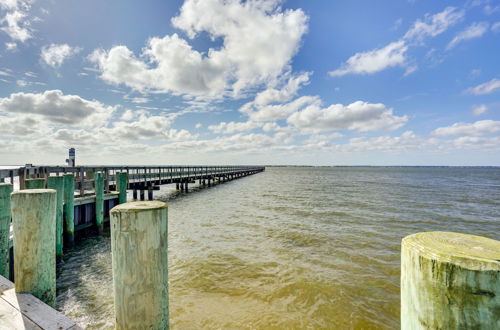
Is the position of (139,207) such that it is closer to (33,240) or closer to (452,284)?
(33,240)

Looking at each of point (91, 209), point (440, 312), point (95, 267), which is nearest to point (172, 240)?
point (95, 267)

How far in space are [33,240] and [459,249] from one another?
391cm

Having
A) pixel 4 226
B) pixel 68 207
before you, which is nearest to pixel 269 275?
pixel 4 226

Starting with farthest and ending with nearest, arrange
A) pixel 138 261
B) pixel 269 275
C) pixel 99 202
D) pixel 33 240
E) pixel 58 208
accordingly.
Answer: pixel 99 202, pixel 58 208, pixel 269 275, pixel 33 240, pixel 138 261

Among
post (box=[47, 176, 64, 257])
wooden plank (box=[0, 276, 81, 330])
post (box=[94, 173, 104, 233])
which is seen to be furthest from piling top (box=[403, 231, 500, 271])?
post (box=[94, 173, 104, 233])

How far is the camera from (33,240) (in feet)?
9.25

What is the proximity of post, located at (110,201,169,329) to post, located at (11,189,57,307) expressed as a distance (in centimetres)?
159

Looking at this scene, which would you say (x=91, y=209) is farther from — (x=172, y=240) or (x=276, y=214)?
(x=276, y=214)

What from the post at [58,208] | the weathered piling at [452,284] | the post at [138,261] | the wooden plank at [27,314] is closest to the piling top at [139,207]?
the post at [138,261]

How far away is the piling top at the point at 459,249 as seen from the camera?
3.52ft

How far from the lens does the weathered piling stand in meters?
1.05

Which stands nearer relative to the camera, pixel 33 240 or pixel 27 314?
pixel 27 314

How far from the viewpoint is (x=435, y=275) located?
1.14 meters

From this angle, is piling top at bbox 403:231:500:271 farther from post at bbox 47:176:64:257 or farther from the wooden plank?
post at bbox 47:176:64:257
